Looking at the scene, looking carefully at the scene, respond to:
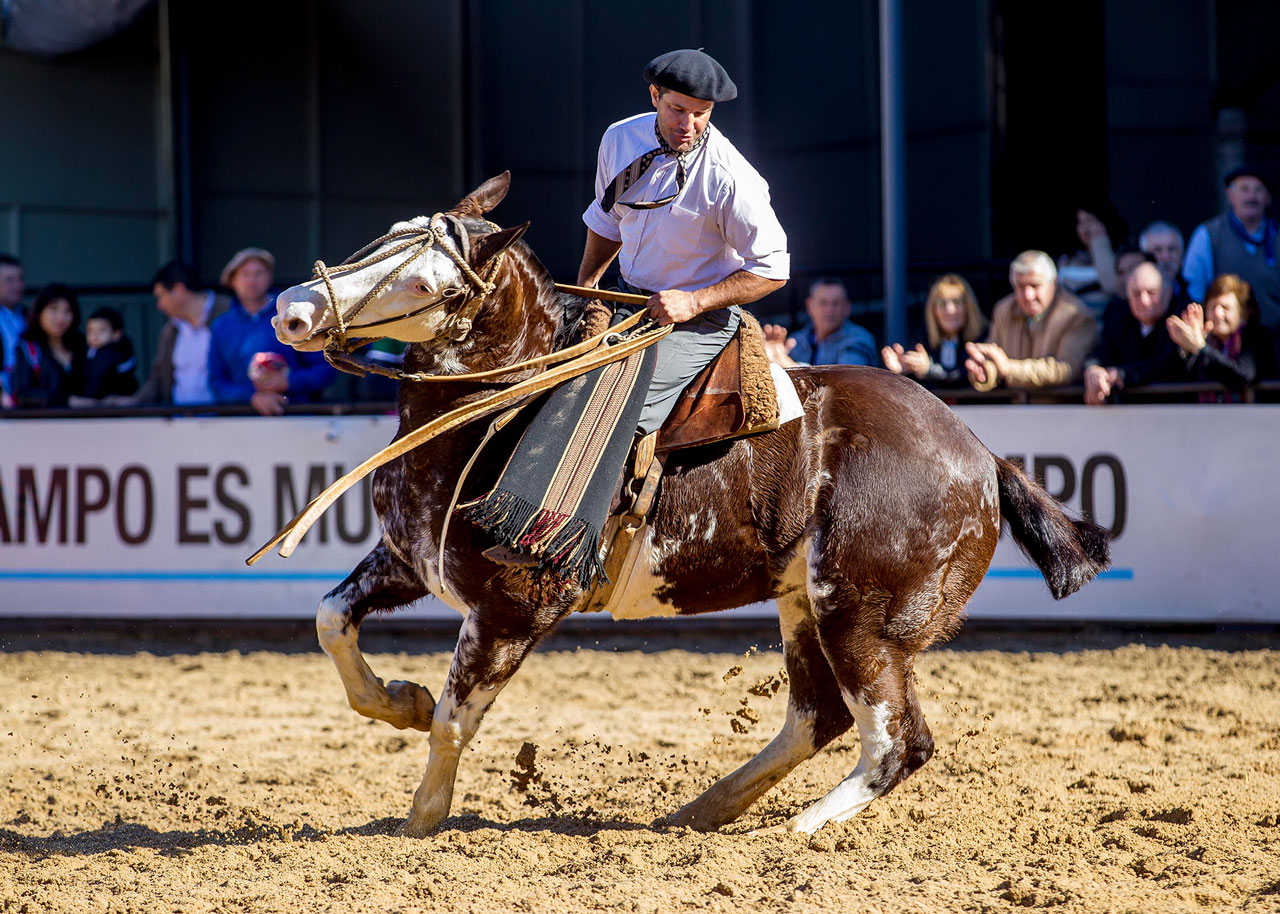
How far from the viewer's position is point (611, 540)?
14.3 feet

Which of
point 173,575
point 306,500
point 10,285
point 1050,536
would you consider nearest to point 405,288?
point 1050,536

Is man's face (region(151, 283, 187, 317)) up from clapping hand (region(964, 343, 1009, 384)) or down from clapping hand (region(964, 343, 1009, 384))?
up

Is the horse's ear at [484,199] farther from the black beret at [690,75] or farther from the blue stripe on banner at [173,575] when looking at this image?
the blue stripe on banner at [173,575]

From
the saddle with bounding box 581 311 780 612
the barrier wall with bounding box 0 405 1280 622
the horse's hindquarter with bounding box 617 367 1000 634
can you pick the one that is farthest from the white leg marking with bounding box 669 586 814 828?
the barrier wall with bounding box 0 405 1280 622

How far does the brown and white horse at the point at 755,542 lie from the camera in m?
4.25

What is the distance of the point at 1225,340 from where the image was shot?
7832 mm

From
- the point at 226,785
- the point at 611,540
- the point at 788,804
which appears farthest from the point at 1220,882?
the point at 226,785

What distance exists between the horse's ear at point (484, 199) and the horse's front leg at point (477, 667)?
119cm

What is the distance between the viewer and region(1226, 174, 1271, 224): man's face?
844 cm

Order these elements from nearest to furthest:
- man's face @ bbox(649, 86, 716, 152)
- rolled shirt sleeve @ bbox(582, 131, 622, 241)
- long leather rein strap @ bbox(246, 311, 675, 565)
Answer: long leather rein strap @ bbox(246, 311, 675, 565) → man's face @ bbox(649, 86, 716, 152) → rolled shirt sleeve @ bbox(582, 131, 622, 241)

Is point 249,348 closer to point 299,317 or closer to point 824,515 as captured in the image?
point 299,317

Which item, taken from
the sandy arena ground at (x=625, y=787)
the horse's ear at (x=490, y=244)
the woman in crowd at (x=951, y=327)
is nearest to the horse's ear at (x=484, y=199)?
the horse's ear at (x=490, y=244)

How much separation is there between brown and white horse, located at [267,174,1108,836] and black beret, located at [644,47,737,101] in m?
0.58

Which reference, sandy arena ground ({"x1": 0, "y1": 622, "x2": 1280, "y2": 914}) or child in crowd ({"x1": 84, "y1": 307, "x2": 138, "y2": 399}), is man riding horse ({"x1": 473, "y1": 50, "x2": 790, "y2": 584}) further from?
child in crowd ({"x1": 84, "y1": 307, "x2": 138, "y2": 399})
